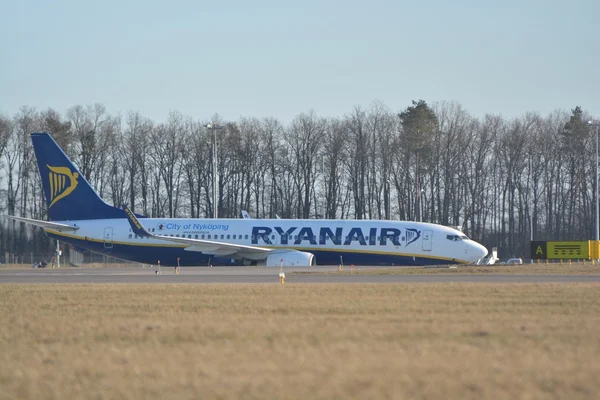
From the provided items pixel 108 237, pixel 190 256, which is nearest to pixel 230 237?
pixel 190 256

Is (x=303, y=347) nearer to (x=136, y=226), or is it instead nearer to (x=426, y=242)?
(x=136, y=226)

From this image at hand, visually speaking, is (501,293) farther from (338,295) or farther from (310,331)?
(310,331)

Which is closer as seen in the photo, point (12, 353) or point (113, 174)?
point (12, 353)

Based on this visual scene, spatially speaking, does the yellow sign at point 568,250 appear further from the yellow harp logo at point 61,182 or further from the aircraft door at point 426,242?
the yellow harp logo at point 61,182

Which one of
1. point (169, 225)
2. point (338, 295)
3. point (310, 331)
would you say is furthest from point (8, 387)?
point (169, 225)

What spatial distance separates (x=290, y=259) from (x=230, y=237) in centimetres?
420

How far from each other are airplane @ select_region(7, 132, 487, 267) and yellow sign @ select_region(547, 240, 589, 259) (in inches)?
260

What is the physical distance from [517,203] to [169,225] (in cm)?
4140

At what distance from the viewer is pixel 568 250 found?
159ft

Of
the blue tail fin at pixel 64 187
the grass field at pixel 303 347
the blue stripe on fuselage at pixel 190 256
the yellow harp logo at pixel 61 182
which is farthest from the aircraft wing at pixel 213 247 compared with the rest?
the grass field at pixel 303 347

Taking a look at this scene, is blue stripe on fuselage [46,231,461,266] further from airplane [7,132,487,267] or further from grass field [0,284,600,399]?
grass field [0,284,600,399]

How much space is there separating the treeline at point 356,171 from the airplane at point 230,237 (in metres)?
30.2

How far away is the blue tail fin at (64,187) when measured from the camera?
46062mm

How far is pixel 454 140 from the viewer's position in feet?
255
